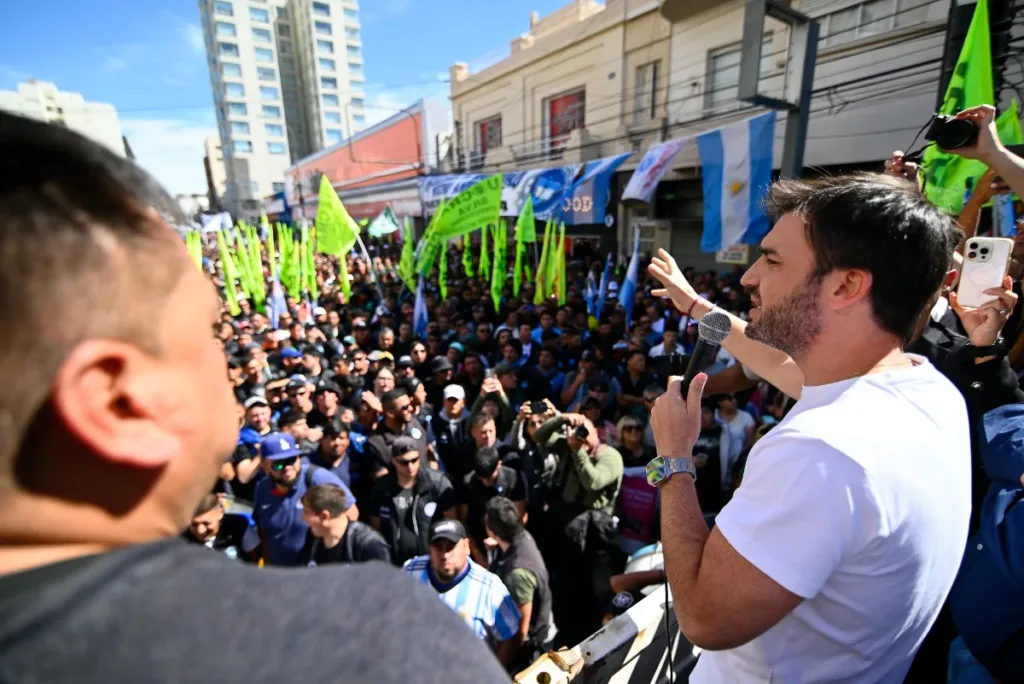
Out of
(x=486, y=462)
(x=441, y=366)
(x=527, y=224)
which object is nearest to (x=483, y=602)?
(x=486, y=462)

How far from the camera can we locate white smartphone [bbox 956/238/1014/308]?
196cm

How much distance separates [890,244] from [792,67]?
7168 mm

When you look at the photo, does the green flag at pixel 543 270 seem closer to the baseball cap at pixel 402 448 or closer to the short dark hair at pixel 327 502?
the baseball cap at pixel 402 448

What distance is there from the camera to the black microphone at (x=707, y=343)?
1.55m

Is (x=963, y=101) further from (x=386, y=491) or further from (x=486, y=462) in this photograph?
(x=386, y=491)

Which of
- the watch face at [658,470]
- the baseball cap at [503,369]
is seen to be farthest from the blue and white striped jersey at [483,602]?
the baseball cap at [503,369]

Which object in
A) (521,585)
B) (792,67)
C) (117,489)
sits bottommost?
(521,585)

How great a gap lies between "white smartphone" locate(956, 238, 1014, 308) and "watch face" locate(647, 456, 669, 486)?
1.68 m

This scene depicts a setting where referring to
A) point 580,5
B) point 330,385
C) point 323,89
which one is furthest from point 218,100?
point 330,385

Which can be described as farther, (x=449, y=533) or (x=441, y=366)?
(x=441, y=366)

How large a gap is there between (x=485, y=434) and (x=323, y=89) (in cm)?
6339

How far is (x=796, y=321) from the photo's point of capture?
1262 mm

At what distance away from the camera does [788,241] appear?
131 cm

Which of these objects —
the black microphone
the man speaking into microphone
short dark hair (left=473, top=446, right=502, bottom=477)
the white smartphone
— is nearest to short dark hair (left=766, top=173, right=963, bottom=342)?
the man speaking into microphone
